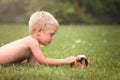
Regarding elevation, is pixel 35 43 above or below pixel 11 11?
below

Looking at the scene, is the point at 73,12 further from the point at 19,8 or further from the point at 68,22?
the point at 19,8

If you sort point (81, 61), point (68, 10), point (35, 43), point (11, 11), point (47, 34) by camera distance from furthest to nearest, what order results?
point (11, 11)
point (68, 10)
point (47, 34)
point (35, 43)
point (81, 61)

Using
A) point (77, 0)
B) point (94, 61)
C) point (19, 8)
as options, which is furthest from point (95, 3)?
point (94, 61)

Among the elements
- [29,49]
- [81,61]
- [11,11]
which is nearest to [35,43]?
[29,49]

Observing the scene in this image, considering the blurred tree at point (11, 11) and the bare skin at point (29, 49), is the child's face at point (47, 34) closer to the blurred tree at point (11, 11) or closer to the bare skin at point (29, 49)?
the bare skin at point (29, 49)

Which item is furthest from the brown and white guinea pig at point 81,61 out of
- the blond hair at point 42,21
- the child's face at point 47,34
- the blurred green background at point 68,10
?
the blurred green background at point 68,10

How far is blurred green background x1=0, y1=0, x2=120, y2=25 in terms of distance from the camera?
24.0 m

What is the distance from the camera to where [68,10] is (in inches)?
955

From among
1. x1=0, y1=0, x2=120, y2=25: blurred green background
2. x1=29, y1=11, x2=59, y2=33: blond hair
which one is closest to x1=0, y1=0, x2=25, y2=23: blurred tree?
x1=0, y1=0, x2=120, y2=25: blurred green background

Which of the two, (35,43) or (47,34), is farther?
(47,34)

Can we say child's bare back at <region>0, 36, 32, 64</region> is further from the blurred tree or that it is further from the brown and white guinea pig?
the blurred tree

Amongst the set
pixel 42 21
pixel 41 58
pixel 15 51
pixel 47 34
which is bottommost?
pixel 41 58

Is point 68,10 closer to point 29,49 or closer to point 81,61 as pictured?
point 29,49

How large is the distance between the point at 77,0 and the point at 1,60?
1931 cm
